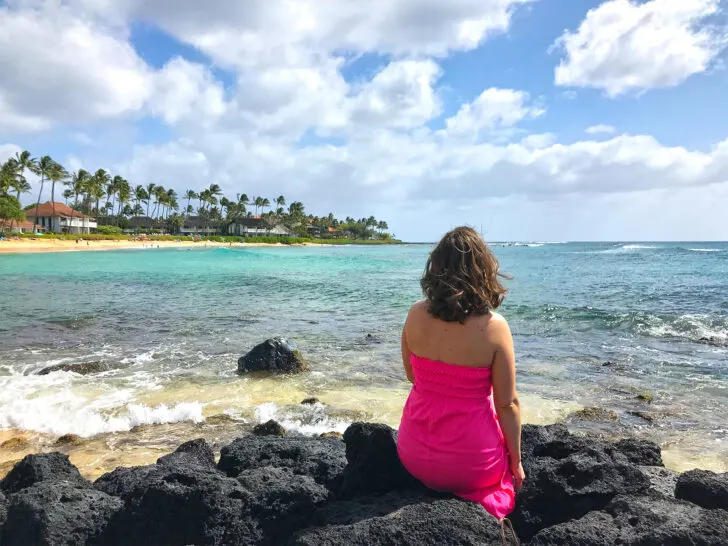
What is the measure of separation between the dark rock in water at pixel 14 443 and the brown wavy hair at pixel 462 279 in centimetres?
598

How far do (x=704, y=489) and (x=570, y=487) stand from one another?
83 cm

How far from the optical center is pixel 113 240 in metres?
86.8

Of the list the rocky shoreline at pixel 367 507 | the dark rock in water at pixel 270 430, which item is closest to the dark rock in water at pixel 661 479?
the rocky shoreline at pixel 367 507

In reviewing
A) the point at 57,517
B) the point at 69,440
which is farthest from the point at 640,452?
the point at 69,440

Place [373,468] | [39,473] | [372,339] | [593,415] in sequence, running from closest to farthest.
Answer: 1. [373,468]
2. [39,473]
3. [593,415]
4. [372,339]

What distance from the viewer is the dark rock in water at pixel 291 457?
3.91m

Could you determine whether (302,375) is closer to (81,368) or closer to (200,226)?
(81,368)

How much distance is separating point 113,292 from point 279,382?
17.7 meters

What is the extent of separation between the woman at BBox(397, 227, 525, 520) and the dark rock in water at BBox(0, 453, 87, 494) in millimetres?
2814

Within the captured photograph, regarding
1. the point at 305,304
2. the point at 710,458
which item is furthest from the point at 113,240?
the point at 710,458

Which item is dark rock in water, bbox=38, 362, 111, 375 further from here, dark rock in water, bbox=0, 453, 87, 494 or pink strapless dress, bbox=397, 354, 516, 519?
pink strapless dress, bbox=397, 354, 516, 519

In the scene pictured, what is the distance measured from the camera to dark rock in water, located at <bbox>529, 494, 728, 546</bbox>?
2713 millimetres

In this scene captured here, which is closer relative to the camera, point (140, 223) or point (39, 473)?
point (39, 473)

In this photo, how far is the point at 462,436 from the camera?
2.94 meters
